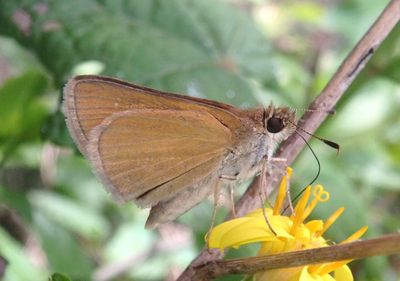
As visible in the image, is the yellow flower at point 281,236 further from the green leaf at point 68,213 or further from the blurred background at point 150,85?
the green leaf at point 68,213

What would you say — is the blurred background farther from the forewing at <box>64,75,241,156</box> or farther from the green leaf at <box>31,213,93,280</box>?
the forewing at <box>64,75,241,156</box>

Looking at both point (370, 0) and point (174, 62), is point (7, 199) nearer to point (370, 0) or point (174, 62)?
point (174, 62)

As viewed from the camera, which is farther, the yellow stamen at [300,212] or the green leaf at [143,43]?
the green leaf at [143,43]

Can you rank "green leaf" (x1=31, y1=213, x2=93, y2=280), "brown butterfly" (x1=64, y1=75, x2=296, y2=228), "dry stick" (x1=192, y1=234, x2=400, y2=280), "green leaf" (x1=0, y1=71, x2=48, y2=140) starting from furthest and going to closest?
"green leaf" (x1=31, y1=213, x2=93, y2=280) < "green leaf" (x1=0, y1=71, x2=48, y2=140) < "brown butterfly" (x1=64, y1=75, x2=296, y2=228) < "dry stick" (x1=192, y1=234, x2=400, y2=280)

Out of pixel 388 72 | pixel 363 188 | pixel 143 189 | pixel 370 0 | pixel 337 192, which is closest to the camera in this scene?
pixel 143 189

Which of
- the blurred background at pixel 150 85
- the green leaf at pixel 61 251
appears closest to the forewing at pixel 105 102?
the blurred background at pixel 150 85

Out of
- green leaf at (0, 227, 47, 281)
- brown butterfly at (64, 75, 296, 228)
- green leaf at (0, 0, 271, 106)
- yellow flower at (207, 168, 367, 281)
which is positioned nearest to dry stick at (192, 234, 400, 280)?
yellow flower at (207, 168, 367, 281)

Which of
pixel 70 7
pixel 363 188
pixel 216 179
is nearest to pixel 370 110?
pixel 363 188
